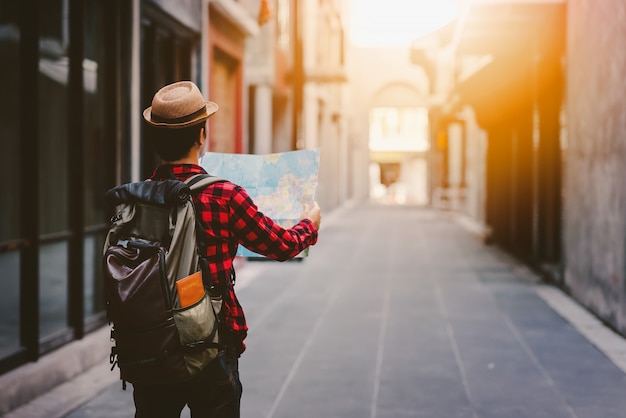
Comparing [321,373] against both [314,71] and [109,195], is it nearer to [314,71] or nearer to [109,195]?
[109,195]

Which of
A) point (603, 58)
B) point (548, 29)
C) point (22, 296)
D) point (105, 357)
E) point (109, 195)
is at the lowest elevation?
point (105, 357)

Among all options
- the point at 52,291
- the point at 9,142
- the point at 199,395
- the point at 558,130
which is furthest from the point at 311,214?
the point at 558,130

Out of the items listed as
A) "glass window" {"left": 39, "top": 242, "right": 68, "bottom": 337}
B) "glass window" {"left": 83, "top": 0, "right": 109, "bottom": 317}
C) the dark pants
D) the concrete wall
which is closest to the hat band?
the dark pants

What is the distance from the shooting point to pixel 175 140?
9.89ft

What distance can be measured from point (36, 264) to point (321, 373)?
2176mm

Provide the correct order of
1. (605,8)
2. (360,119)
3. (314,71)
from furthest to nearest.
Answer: (360,119), (314,71), (605,8)

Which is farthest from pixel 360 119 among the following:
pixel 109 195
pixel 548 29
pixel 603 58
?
pixel 109 195

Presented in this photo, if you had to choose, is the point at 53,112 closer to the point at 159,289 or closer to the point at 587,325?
the point at 587,325

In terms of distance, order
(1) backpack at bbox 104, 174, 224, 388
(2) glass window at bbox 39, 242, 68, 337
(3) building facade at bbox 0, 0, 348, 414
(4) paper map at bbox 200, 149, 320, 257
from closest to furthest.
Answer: (1) backpack at bbox 104, 174, 224, 388, (4) paper map at bbox 200, 149, 320, 257, (3) building facade at bbox 0, 0, 348, 414, (2) glass window at bbox 39, 242, 68, 337

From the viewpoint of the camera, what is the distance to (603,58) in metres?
9.01

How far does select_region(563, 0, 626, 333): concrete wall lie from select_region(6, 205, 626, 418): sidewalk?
0.38m

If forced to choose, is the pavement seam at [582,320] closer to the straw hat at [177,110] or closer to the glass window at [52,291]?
the glass window at [52,291]

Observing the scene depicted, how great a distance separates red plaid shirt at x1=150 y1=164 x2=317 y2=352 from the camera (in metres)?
2.98

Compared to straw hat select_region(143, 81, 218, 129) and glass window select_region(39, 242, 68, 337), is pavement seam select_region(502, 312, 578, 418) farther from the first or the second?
glass window select_region(39, 242, 68, 337)
